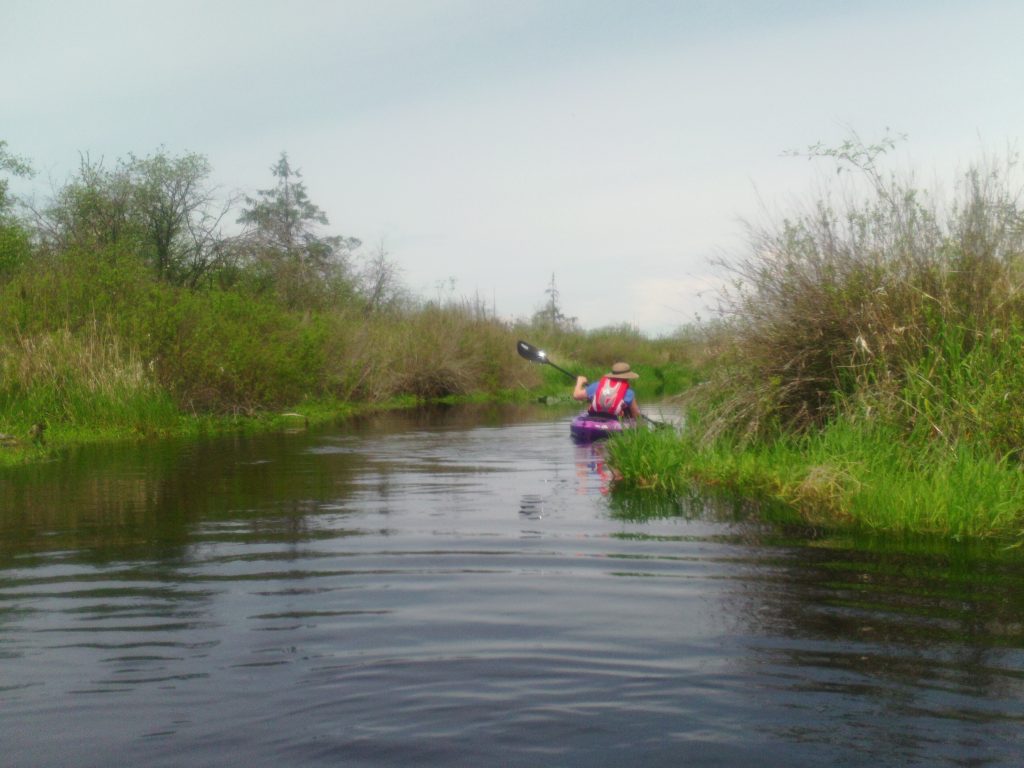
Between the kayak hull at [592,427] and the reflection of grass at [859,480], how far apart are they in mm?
5152

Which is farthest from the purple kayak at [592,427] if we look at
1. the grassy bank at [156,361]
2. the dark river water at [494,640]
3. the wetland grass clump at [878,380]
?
the grassy bank at [156,361]

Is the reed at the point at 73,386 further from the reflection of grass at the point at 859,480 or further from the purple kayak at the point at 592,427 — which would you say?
the reflection of grass at the point at 859,480

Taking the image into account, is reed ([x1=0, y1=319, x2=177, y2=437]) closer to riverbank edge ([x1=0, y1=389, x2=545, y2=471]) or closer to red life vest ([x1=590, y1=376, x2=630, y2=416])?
riverbank edge ([x1=0, y1=389, x2=545, y2=471])

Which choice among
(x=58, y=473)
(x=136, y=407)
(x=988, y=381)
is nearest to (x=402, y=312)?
(x=136, y=407)

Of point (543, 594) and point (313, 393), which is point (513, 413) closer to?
point (313, 393)

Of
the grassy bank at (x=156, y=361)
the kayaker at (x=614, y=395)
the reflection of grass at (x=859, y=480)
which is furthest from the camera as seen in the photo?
the grassy bank at (x=156, y=361)

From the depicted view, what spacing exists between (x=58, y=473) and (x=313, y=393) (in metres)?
16.2

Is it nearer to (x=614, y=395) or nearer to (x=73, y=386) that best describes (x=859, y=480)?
(x=614, y=395)

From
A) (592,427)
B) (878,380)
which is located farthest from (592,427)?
(878,380)

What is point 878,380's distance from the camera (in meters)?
10.9

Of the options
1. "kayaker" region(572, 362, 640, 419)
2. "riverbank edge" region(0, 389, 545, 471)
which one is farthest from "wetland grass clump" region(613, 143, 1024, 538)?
"riverbank edge" region(0, 389, 545, 471)

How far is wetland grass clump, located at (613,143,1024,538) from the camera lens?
916cm

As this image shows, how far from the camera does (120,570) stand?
7.80 metres

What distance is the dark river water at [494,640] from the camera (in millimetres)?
4387
